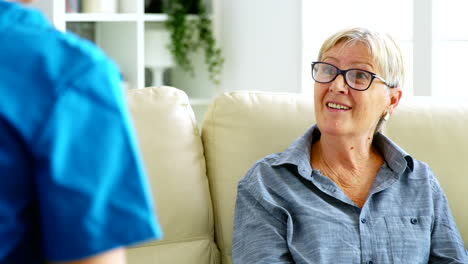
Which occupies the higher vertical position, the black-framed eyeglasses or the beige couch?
the black-framed eyeglasses

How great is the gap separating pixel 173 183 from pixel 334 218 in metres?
0.45

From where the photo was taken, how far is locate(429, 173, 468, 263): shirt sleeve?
5.50 ft

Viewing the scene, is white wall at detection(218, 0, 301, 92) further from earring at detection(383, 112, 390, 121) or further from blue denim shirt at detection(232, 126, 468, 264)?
blue denim shirt at detection(232, 126, 468, 264)

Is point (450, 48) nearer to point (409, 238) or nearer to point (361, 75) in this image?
point (361, 75)

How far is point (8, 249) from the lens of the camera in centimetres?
53

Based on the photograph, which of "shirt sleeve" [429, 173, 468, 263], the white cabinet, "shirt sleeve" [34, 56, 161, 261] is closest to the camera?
"shirt sleeve" [34, 56, 161, 261]

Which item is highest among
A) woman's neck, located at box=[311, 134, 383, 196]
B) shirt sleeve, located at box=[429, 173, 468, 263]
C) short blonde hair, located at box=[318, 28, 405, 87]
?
short blonde hair, located at box=[318, 28, 405, 87]

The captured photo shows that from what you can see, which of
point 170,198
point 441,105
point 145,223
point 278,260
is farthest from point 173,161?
point 145,223

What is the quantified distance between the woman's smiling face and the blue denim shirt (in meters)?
0.08

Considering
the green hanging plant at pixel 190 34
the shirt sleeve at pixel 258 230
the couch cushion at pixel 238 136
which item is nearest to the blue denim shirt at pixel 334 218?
the shirt sleeve at pixel 258 230

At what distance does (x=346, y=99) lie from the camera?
5.82 ft

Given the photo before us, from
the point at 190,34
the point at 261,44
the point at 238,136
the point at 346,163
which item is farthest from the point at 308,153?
the point at 190,34

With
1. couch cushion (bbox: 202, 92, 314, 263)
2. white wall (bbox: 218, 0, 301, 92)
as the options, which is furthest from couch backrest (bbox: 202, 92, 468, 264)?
white wall (bbox: 218, 0, 301, 92)

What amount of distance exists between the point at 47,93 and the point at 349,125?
1325mm
